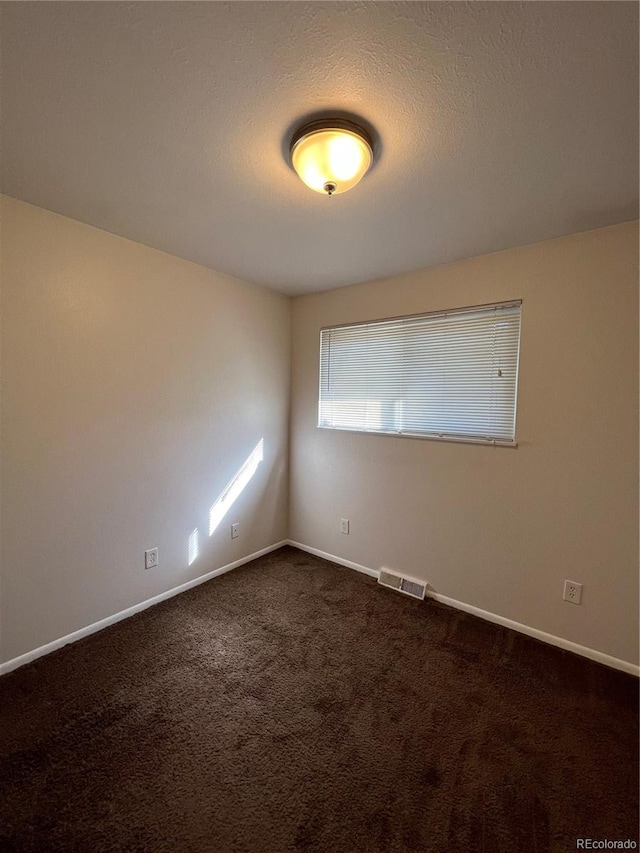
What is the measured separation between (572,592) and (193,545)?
2.47 meters

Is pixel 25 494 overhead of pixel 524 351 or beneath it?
beneath

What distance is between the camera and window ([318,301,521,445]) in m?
2.20

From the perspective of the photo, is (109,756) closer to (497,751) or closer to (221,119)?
(497,751)

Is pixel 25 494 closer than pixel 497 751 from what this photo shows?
No

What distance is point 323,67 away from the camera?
3.29 ft

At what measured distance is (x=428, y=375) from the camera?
2.50 meters

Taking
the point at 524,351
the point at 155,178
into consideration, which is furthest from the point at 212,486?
the point at 524,351

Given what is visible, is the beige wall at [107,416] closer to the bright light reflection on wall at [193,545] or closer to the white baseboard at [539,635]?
the bright light reflection on wall at [193,545]

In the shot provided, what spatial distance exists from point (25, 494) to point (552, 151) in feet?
9.23

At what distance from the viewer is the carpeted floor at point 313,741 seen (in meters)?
1.13

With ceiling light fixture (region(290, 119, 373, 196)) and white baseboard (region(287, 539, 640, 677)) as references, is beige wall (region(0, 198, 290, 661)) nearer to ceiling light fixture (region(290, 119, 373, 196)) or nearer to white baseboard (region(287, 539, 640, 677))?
ceiling light fixture (region(290, 119, 373, 196))

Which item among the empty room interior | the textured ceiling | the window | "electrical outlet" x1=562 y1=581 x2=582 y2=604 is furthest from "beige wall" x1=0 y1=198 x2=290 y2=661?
"electrical outlet" x1=562 y1=581 x2=582 y2=604

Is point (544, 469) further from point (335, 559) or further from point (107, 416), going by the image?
point (107, 416)

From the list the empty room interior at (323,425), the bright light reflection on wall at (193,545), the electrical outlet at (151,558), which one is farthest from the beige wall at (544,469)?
the electrical outlet at (151,558)
